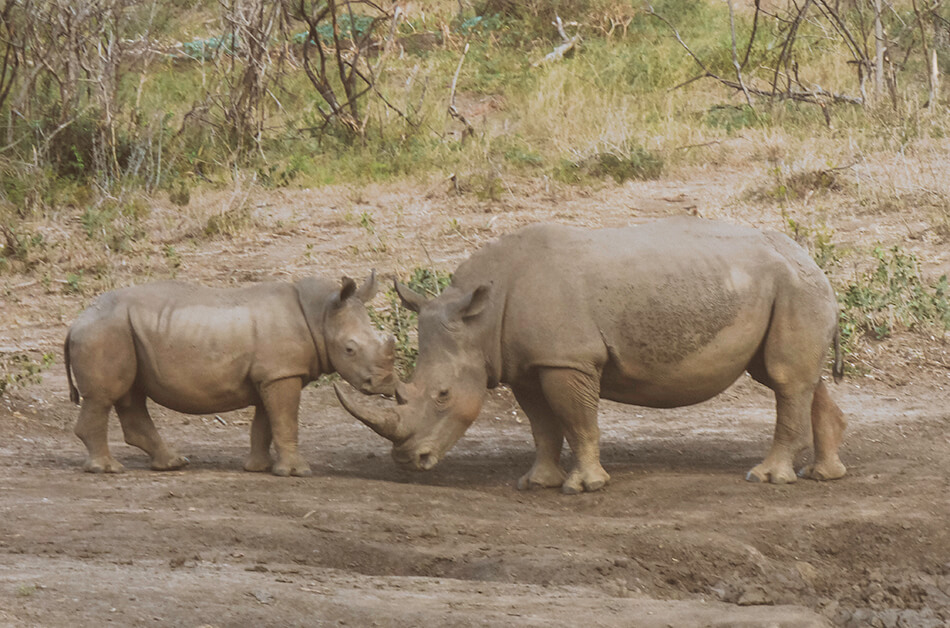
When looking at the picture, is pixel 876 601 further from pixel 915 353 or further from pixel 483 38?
pixel 483 38

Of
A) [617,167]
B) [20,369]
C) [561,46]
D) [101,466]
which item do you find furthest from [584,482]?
[561,46]

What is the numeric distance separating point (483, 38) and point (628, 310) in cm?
1242

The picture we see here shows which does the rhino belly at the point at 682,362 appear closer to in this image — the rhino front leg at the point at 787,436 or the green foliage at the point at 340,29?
the rhino front leg at the point at 787,436

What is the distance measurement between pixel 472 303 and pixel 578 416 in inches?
27.6

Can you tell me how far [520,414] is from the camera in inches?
316

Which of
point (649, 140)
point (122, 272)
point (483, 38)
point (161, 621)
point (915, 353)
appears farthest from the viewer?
point (483, 38)

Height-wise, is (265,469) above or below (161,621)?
below

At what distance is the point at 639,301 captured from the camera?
6043mm

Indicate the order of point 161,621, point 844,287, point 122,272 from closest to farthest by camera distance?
point 161,621
point 844,287
point 122,272

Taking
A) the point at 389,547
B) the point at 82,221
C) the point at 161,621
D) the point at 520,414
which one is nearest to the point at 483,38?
the point at 82,221

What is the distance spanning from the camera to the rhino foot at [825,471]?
629cm

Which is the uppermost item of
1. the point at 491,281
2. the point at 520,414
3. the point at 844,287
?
the point at 491,281

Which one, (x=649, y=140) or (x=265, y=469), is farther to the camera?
(x=649, y=140)

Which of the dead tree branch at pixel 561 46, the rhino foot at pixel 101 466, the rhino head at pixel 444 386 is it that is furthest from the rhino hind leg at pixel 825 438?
the dead tree branch at pixel 561 46
